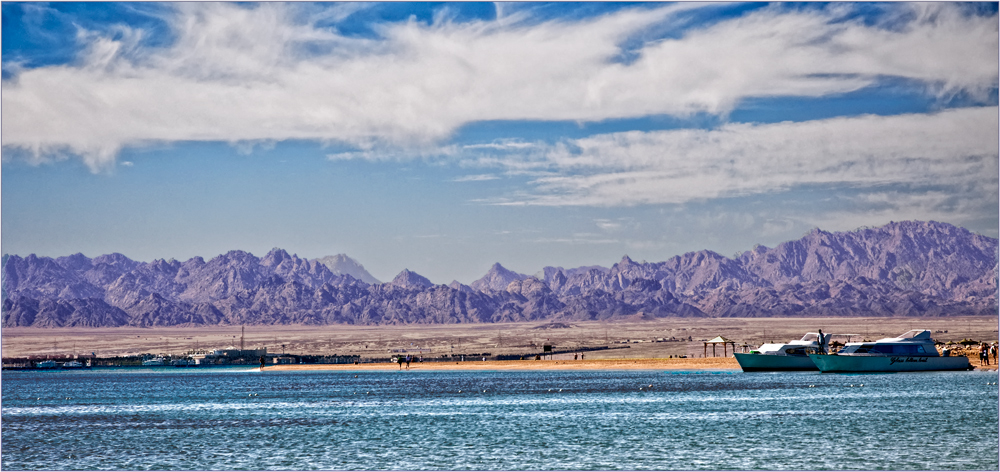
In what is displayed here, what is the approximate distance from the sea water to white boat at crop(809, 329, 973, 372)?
24.8ft

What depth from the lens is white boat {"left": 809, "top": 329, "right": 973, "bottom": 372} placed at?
10706 cm

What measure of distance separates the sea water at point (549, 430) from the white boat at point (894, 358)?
24.8 feet

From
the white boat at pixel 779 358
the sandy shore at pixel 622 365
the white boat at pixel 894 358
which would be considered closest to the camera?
the white boat at pixel 894 358

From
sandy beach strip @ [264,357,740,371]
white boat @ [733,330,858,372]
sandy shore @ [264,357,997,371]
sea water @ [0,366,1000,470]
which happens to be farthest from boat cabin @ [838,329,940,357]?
sandy beach strip @ [264,357,740,371]

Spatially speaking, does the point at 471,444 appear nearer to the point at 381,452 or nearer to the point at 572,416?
the point at 381,452

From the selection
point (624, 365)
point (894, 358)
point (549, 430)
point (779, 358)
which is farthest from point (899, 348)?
point (549, 430)

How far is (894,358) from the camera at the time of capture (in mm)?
107438

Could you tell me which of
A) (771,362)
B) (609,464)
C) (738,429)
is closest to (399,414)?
(738,429)

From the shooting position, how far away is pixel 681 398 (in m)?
81.6

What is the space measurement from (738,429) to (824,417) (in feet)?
26.3

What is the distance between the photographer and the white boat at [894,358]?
10706 centimetres

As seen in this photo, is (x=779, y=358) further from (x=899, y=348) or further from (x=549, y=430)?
(x=549, y=430)

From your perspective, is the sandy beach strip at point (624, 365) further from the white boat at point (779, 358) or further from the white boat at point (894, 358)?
the white boat at point (894, 358)

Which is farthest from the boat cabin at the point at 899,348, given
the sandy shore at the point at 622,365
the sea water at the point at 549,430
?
the sandy shore at the point at 622,365
